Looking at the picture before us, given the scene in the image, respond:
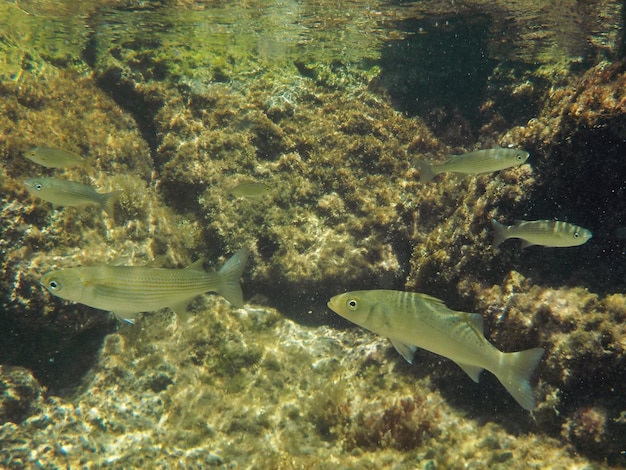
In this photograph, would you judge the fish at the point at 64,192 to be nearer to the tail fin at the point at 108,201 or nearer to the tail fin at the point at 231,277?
the tail fin at the point at 108,201

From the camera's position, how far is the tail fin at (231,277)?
14.1 feet

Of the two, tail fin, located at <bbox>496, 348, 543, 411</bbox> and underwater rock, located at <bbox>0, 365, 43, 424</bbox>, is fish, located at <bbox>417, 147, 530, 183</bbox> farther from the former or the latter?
underwater rock, located at <bbox>0, 365, 43, 424</bbox>

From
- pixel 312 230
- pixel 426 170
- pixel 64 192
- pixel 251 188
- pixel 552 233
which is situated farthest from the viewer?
pixel 312 230

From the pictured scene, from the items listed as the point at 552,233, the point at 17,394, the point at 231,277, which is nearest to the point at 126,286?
the point at 231,277

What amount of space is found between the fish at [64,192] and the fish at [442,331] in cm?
404

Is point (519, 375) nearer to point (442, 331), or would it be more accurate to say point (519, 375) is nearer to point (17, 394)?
point (442, 331)

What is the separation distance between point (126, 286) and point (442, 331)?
129 inches

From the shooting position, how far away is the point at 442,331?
3.34m

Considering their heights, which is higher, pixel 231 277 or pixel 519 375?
pixel 231 277

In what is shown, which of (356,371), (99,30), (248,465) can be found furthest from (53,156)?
(99,30)

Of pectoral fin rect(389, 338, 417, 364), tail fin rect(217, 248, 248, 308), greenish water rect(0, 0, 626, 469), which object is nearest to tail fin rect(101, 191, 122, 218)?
greenish water rect(0, 0, 626, 469)

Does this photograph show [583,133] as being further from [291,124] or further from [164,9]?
[164,9]

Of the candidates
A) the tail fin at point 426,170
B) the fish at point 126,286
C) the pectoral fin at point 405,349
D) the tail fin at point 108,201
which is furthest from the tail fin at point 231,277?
the tail fin at point 426,170

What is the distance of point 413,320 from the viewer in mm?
3334
